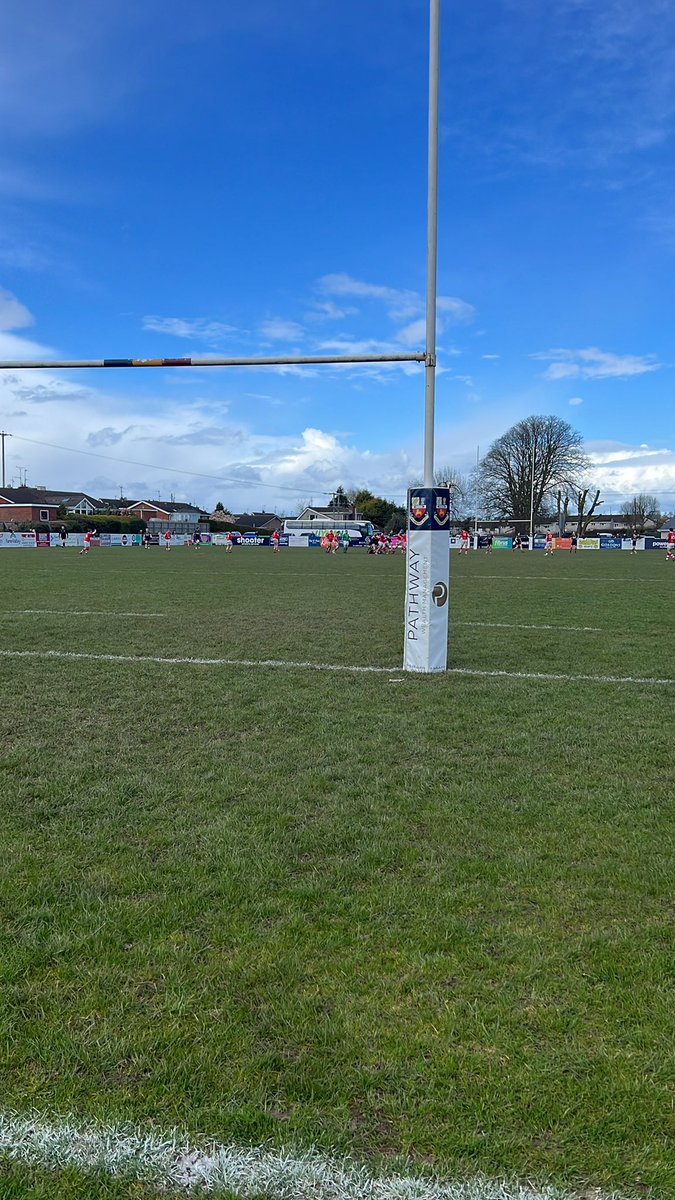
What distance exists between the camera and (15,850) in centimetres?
377

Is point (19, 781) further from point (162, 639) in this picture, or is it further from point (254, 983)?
point (162, 639)

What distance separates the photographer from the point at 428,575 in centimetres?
817

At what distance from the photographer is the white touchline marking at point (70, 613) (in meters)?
13.2

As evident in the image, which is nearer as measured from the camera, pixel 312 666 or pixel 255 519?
pixel 312 666

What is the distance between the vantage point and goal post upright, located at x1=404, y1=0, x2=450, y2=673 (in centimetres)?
784

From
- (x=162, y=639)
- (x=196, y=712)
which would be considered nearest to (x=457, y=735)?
(x=196, y=712)

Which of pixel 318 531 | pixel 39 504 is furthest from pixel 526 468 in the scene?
pixel 39 504

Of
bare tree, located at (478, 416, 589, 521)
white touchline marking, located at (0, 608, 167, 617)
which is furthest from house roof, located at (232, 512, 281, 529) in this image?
white touchline marking, located at (0, 608, 167, 617)

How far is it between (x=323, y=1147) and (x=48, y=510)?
9584 centimetres

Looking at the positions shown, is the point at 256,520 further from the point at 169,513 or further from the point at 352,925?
the point at 352,925

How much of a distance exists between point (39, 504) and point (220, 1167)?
100222mm

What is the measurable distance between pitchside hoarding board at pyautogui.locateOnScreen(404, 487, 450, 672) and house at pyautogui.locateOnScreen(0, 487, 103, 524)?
3064 inches

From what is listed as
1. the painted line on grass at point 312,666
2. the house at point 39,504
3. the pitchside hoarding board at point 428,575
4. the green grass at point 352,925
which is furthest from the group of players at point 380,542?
the green grass at point 352,925

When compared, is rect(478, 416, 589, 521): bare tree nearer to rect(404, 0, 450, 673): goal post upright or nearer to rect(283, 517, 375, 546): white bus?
rect(283, 517, 375, 546): white bus
